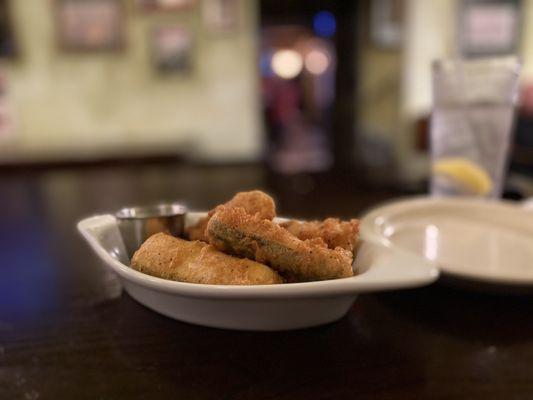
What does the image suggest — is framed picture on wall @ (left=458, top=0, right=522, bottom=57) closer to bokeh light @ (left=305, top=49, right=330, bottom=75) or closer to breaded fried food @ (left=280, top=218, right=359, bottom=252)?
breaded fried food @ (left=280, top=218, right=359, bottom=252)

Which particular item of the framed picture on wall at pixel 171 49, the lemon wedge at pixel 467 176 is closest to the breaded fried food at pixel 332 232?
the lemon wedge at pixel 467 176

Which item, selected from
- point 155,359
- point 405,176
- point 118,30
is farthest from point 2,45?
point 155,359

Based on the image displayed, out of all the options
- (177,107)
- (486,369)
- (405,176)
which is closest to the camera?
(486,369)

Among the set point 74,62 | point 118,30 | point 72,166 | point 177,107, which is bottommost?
point 72,166

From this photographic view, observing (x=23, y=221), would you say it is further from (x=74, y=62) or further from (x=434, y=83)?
(x=74, y=62)

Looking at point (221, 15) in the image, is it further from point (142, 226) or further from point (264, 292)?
point (264, 292)

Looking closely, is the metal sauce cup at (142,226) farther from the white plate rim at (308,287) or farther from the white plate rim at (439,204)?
the white plate rim at (439,204)

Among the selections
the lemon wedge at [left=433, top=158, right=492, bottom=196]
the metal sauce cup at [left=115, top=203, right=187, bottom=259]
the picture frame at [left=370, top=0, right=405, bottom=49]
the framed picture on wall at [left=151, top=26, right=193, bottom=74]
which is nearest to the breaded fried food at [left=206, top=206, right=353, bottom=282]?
the metal sauce cup at [left=115, top=203, right=187, bottom=259]
